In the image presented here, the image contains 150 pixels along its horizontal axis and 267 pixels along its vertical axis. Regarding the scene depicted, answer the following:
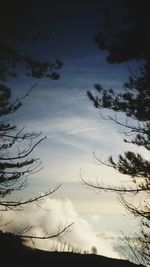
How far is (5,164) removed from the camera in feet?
32.3

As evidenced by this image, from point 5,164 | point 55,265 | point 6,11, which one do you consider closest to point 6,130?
point 5,164

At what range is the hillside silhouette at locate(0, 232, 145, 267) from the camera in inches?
275

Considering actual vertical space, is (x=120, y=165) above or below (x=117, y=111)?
below

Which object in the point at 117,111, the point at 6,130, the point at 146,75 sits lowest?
the point at 6,130

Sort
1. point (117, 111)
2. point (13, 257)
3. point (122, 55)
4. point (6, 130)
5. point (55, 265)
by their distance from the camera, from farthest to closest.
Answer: point (117, 111)
point (122, 55)
point (6, 130)
point (55, 265)
point (13, 257)

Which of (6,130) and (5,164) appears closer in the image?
(6,130)

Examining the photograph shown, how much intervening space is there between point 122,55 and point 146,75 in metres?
0.89

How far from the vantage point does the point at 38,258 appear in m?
8.03

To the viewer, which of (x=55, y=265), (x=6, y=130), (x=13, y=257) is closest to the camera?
(x=13, y=257)

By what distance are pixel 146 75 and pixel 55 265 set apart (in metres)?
5.64

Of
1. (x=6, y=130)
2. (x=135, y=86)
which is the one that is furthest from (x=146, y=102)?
(x=6, y=130)

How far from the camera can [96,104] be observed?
10789 mm

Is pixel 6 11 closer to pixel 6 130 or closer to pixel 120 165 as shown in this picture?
pixel 6 130

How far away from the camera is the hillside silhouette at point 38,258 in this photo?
22.9 feet
